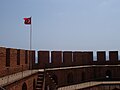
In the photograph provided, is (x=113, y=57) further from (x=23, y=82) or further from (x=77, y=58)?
(x=23, y=82)

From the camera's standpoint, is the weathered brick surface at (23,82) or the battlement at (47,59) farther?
the battlement at (47,59)

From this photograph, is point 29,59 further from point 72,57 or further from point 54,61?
point 72,57

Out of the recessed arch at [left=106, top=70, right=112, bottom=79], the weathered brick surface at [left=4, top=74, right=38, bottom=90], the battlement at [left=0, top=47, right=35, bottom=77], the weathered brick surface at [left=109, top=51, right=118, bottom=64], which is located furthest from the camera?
the weathered brick surface at [left=109, top=51, right=118, bottom=64]

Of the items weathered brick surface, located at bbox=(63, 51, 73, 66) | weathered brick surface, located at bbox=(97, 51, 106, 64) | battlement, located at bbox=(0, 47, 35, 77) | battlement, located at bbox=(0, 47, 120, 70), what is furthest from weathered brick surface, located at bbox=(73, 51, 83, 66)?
battlement, located at bbox=(0, 47, 35, 77)

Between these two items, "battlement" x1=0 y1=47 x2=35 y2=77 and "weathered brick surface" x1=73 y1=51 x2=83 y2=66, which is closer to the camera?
"battlement" x1=0 y1=47 x2=35 y2=77

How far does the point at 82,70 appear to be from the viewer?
18.5 metres

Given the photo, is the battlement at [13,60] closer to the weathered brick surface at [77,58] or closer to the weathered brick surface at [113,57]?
the weathered brick surface at [77,58]

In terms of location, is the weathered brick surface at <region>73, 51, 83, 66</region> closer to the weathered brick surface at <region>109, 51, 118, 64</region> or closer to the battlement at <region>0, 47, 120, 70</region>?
the battlement at <region>0, 47, 120, 70</region>

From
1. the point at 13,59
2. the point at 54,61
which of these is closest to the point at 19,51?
the point at 13,59

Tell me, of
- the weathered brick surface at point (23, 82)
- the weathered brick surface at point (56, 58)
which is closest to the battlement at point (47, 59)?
the weathered brick surface at point (56, 58)

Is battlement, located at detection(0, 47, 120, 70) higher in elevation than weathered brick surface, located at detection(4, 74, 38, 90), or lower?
higher

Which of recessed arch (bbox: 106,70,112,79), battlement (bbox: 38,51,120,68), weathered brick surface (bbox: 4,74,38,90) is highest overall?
battlement (bbox: 38,51,120,68)

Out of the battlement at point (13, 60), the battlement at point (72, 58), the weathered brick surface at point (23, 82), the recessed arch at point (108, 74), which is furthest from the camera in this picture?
the recessed arch at point (108, 74)

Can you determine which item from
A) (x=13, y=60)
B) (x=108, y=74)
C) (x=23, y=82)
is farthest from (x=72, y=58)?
(x=23, y=82)
